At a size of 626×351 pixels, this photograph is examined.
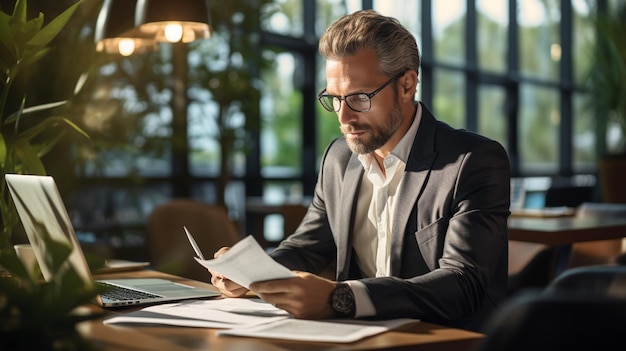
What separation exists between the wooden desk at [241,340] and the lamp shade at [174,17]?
4.63 feet

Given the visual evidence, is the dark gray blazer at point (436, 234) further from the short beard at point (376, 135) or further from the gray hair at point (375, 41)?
the gray hair at point (375, 41)

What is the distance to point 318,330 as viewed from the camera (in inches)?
61.4

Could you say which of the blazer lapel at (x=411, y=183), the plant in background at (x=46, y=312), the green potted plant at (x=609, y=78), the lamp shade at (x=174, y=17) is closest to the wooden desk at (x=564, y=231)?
the blazer lapel at (x=411, y=183)

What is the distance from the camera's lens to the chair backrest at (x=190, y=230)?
126 inches

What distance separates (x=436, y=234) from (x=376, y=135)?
0.35 m

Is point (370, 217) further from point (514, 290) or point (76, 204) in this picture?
point (76, 204)

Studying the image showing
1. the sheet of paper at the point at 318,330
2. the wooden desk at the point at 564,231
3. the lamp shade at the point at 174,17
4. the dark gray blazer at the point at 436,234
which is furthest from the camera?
the wooden desk at the point at 564,231

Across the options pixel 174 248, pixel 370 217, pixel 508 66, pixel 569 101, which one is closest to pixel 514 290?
pixel 370 217

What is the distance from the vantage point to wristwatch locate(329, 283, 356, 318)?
1.68m

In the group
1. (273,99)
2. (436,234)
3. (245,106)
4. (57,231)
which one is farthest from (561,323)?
(273,99)

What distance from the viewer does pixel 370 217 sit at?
2.48 metres

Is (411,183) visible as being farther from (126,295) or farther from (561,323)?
(561,323)

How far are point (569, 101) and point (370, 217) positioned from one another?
10.7m

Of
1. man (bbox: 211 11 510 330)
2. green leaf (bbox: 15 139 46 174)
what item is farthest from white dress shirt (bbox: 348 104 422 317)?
green leaf (bbox: 15 139 46 174)
